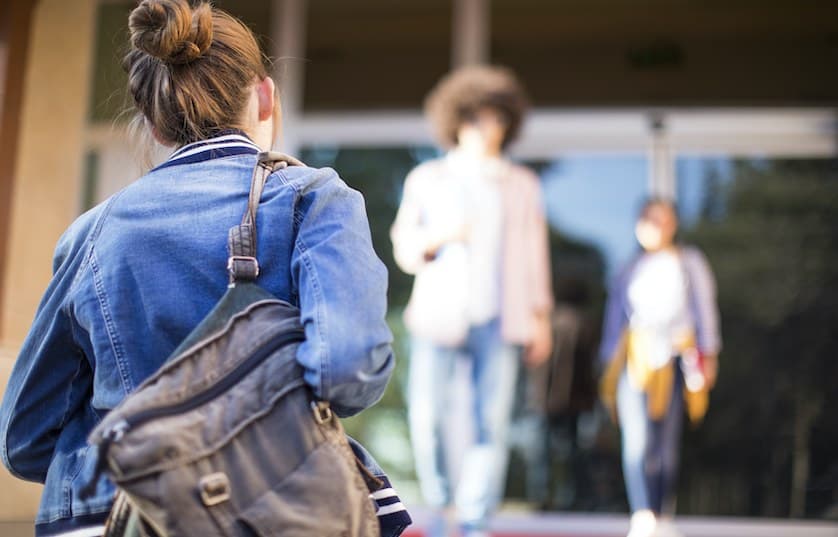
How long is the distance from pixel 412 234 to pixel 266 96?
9.85 feet

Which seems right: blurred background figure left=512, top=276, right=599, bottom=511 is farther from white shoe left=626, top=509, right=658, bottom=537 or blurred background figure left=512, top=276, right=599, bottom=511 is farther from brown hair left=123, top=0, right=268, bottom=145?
brown hair left=123, top=0, right=268, bottom=145

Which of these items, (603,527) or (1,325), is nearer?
(1,325)

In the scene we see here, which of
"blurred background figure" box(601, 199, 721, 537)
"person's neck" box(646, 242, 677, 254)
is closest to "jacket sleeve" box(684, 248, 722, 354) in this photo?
"blurred background figure" box(601, 199, 721, 537)

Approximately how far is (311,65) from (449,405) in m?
3.70

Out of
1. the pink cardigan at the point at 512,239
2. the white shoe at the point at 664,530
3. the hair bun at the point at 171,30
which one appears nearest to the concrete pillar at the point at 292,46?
the pink cardigan at the point at 512,239

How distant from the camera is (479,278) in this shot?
4648 mm

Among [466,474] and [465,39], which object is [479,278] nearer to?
[466,474]

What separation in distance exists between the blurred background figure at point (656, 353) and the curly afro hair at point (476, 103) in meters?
0.95

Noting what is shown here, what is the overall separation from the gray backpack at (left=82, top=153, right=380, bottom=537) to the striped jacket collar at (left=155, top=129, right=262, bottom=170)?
23 centimetres

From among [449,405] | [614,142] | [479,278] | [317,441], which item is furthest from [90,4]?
[317,441]

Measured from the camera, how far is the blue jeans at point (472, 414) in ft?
14.2

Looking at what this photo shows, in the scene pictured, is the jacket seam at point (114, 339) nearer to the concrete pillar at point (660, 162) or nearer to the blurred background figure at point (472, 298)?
the blurred background figure at point (472, 298)

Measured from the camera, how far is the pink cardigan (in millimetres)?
4535

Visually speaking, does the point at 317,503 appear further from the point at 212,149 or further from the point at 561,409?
the point at 561,409
